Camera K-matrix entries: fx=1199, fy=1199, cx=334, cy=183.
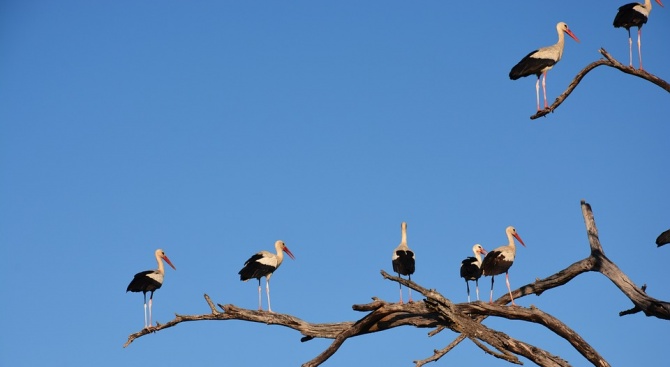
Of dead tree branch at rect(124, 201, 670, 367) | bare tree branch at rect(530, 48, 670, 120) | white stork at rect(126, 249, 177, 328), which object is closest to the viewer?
dead tree branch at rect(124, 201, 670, 367)

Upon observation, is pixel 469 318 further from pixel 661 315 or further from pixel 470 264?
pixel 470 264

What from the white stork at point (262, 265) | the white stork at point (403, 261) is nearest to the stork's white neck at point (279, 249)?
the white stork at point (262, 265)

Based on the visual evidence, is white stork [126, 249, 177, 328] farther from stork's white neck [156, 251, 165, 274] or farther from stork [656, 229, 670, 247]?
stork [656, 229, 670, 247]

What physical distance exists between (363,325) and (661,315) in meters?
4.19

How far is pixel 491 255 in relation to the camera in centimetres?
2069

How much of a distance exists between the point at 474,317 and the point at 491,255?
11.2 ft

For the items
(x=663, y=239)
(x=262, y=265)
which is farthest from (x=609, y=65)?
(x=262, y=265)

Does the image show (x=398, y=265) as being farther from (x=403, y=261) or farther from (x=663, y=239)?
(x=663, y=239)

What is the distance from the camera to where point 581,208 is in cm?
1902

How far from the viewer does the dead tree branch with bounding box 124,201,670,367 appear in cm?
1586

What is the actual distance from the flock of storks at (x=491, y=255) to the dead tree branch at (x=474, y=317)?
143cm

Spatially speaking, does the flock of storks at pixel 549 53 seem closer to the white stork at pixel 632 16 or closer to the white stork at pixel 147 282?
the white stork at pixel 632 16

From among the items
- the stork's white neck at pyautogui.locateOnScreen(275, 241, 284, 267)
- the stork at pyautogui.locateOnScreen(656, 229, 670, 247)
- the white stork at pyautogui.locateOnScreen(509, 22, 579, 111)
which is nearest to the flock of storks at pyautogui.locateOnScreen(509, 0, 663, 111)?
the white stork at pyautogui.locateOnScreen(509, 22, 579, 111)

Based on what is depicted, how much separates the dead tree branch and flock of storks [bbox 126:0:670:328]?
4.69ft
